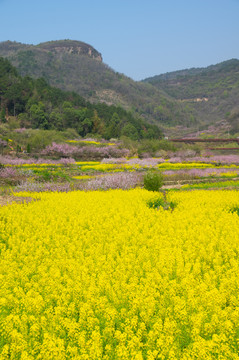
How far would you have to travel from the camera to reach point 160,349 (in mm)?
3658

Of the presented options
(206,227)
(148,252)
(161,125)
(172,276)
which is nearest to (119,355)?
(172,276)

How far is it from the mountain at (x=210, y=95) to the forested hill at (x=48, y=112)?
137 ft

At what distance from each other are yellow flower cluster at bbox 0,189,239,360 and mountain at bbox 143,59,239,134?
294 feet

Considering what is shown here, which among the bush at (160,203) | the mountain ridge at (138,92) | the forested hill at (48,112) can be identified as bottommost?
the bush at (160,203)

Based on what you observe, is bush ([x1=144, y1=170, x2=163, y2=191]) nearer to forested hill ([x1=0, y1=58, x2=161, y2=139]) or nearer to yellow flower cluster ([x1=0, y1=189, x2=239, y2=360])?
yellow flower cluster ([x1=0, y1=189, x2=239, y2=360])

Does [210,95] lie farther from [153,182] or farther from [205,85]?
[153,182]

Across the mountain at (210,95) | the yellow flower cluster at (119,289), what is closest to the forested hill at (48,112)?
the mountain at (210,95)

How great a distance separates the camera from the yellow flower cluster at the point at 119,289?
368 cm

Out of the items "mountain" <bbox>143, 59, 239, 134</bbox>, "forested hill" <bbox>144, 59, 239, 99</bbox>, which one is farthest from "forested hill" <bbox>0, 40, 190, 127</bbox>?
"forested hill" <bbox>144, 59, 239, 99</bbox>

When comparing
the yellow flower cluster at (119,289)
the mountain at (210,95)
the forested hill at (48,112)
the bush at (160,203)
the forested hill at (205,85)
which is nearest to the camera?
the yellow flower cluster at (119,289)

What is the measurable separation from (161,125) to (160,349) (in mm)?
116703

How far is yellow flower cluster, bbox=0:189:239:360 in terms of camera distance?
12.1 ft

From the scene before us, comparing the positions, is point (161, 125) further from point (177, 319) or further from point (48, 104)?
point (177, 319)

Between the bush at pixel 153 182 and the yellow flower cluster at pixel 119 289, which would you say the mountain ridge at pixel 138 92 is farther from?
the yellow flower cluster at pixel 119 289
